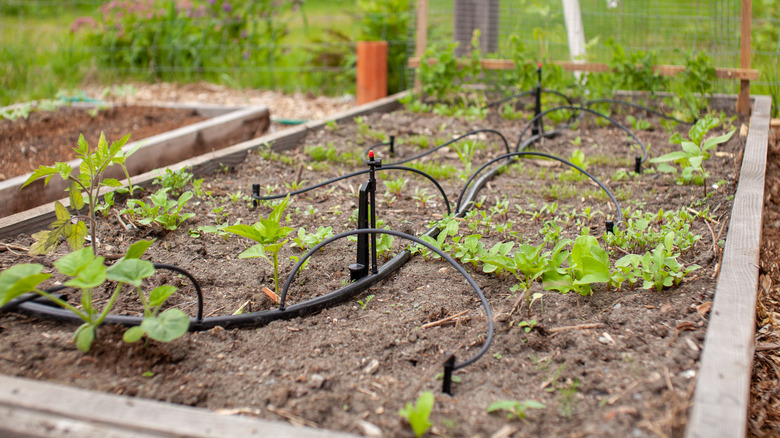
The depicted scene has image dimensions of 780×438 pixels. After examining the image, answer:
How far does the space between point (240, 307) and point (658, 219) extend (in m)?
1.67

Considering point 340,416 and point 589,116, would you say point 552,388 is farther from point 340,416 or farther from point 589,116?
point 589,116

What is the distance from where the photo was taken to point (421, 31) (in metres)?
5.00

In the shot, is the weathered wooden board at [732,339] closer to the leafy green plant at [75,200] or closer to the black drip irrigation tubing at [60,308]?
the black drip irrigation tubing at [60,308]

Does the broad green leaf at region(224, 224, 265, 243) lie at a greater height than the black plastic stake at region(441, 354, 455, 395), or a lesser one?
greater

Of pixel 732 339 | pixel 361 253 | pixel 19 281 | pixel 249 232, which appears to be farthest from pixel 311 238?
pixel 732 339

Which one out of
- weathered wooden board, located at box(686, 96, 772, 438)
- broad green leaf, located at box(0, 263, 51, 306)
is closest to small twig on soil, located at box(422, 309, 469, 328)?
weathered wooden board, located at box(686, 96, 772, 438)

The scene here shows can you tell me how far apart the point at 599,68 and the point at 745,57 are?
930mm

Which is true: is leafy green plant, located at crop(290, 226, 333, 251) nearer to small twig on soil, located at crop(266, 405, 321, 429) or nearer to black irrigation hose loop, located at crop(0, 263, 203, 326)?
black irrigation hose loop, located at crop(0, 263, 203, 326)

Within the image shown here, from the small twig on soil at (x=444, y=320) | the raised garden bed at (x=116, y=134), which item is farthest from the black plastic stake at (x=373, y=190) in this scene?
the raised garden bed at (x=116, y=134)

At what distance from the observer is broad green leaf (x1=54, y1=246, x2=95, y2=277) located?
144 cm

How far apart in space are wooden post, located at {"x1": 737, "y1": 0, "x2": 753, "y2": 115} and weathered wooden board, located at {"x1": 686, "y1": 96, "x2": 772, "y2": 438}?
207 centimetres

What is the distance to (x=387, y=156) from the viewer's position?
3.62 meters

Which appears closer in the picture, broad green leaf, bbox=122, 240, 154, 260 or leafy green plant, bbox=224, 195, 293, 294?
broad green leaf, bbox=122, 240, 154, 260

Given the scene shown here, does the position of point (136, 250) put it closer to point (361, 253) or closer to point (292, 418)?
point (292, 418)
